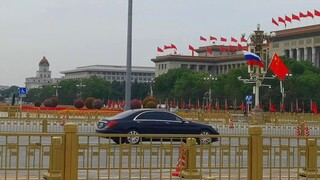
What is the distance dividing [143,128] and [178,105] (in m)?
78.7

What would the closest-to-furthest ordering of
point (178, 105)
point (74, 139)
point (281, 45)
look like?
point (74, 139)
point (178, 105)
point (281, 45)

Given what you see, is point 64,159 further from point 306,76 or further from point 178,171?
point 306,76

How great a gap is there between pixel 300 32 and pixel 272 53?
8.75 m

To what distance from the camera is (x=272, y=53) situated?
4274 inches

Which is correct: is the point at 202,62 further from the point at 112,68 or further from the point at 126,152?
the point at 126,152

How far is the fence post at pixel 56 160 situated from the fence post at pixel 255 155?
3092 millimetres

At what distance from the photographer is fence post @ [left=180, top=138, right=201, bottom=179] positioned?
10.5 metres

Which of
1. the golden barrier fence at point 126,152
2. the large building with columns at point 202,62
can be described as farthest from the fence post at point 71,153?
the large building with columns at point 202,62

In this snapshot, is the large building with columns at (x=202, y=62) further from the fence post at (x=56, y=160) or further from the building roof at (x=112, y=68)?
the fence post at (x=56, y=160)

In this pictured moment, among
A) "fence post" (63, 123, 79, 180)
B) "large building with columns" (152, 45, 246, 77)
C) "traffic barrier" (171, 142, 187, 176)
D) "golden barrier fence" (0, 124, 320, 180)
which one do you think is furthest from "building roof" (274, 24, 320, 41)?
"fence post" (63, 123, 79, 180)

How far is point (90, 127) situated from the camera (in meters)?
32.7

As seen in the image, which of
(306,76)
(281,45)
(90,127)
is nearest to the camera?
(90,127)

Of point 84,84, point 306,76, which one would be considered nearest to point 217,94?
point 306,76

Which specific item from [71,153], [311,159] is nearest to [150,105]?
[311,159]
